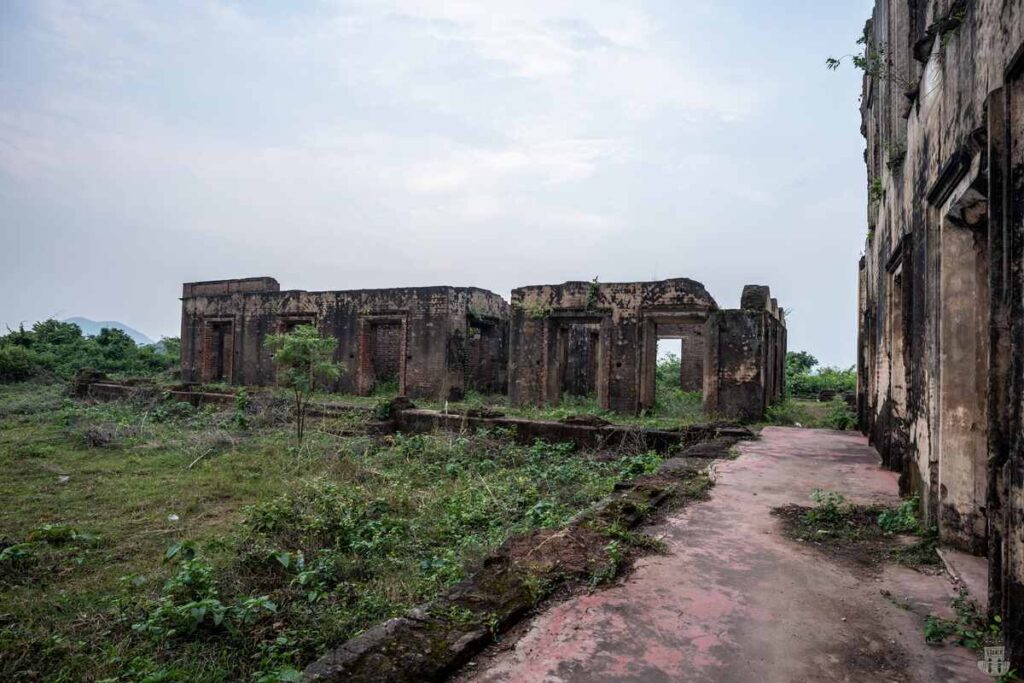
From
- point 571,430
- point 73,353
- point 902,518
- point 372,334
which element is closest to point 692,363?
point 372,334

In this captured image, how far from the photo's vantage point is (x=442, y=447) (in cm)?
820

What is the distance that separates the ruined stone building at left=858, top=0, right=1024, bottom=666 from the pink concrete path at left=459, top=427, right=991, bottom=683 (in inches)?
16.7

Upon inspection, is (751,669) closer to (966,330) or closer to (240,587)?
(966,330)

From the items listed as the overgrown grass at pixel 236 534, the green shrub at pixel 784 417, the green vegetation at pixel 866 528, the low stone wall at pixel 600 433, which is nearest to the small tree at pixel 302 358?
the overgrown grass at pixel 236 534

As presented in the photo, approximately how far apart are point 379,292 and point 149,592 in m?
13.3

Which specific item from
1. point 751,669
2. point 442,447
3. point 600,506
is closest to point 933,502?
point 600,506

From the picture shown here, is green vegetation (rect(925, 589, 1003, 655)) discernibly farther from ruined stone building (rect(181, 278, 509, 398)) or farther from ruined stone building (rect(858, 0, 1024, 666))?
ruined stone building (rect(181, 278, 509, 398))

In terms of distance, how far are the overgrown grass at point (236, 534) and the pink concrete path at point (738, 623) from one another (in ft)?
3.47

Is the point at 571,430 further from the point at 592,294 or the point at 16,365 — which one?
the point at 16,365

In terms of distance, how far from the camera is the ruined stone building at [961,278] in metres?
2.10

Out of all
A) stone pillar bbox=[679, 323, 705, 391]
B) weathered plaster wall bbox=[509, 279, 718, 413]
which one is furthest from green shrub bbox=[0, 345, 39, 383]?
stone pillar bbox=[679, 323, 705, 391]

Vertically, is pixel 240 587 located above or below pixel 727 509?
below

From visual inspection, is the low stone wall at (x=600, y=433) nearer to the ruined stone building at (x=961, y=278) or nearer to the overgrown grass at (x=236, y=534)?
the overgrown grass at (x=236, y=534)

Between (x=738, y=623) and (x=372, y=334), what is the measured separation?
51.6 ft
